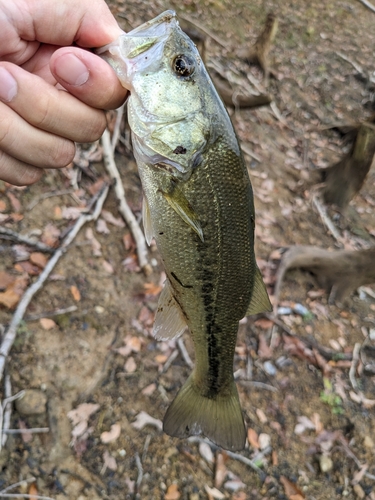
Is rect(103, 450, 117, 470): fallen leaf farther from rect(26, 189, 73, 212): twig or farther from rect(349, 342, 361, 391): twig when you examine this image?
rect(349, 342, 361, 391): twig

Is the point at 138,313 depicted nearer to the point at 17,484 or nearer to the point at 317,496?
the point at 17,484

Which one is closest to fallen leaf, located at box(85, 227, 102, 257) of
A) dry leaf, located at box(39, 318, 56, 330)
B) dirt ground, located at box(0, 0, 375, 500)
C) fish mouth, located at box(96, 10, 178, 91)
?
dirt ground, located at box(0, 0, 375, 500)

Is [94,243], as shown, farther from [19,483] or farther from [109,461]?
[19,483]

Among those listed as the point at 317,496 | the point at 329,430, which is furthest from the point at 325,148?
the point at 317,496

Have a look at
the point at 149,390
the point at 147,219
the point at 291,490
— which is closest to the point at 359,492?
the point at 291,490

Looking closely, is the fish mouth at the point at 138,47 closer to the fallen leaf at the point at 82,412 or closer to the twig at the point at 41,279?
the twig at the point at 41,279

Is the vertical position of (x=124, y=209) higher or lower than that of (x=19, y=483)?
higher
